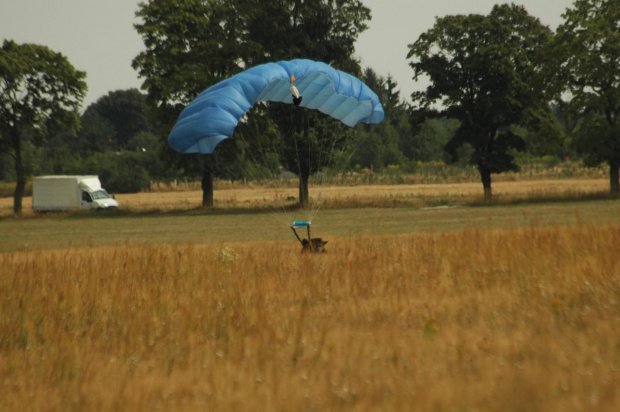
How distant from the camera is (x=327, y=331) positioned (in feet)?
29.6

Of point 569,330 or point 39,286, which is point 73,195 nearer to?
point 39,286

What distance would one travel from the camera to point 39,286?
1297cm

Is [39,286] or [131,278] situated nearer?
[39,286]

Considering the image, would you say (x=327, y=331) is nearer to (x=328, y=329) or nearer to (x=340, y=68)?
(x=328, y=329)

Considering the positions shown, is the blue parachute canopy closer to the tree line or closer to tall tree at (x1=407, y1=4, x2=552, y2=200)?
the tree line

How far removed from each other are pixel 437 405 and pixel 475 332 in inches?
113

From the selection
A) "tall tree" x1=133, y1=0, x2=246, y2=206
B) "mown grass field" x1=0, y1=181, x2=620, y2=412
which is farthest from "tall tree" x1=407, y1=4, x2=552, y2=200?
"mown grass field" x1=0, y1=181, x2=620, y2=412

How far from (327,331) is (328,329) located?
0.20m

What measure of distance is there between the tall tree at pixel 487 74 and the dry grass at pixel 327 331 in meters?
37.0

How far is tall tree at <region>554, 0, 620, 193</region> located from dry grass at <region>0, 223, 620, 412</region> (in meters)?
36.1

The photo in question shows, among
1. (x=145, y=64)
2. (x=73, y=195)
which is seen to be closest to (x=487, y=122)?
(x=145, y=64)

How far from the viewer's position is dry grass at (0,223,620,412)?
6211mm

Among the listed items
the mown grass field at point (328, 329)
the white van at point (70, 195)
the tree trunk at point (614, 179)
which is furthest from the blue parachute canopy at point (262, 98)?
the white van at point (70, 195)

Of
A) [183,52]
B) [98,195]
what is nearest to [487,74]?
[183,52]
